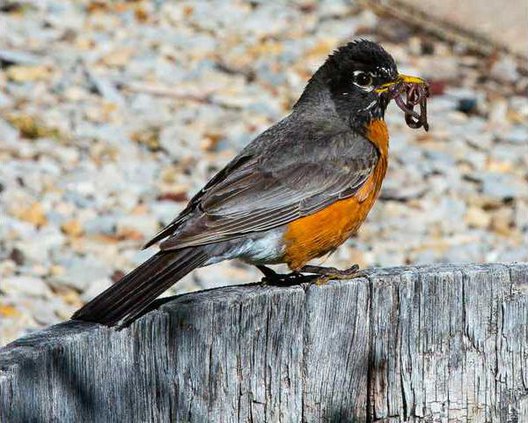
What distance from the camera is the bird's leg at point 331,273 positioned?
3.66 meters

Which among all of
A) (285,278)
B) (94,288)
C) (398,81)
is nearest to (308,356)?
(285,278)

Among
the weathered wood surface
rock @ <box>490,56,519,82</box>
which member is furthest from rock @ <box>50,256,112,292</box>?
rock @ <box>490,56,519,82</box>

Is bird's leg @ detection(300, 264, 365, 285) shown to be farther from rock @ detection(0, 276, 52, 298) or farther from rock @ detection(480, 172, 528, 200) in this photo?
rock @ detection(480, 172, 528, 200)

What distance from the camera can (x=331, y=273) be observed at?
4133 mm

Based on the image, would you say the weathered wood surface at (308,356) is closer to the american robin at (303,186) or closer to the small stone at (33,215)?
the american robin at (303,186)

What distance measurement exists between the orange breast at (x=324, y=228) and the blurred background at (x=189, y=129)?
1600mm

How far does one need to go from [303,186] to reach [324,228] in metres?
0.23

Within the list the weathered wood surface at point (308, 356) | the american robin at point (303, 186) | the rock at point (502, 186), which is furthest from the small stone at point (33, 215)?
the weathered wood surface at point (308, 356)

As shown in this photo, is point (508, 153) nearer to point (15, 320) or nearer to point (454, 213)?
point (454, 213)

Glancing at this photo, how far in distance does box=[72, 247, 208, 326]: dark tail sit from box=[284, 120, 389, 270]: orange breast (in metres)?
0.46

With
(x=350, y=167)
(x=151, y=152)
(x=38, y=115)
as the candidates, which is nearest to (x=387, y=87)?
(x=350, y=167)

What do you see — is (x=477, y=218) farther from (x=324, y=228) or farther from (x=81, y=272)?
(x=324, y=228)

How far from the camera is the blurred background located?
6656 mm

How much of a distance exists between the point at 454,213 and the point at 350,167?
2481 mm
